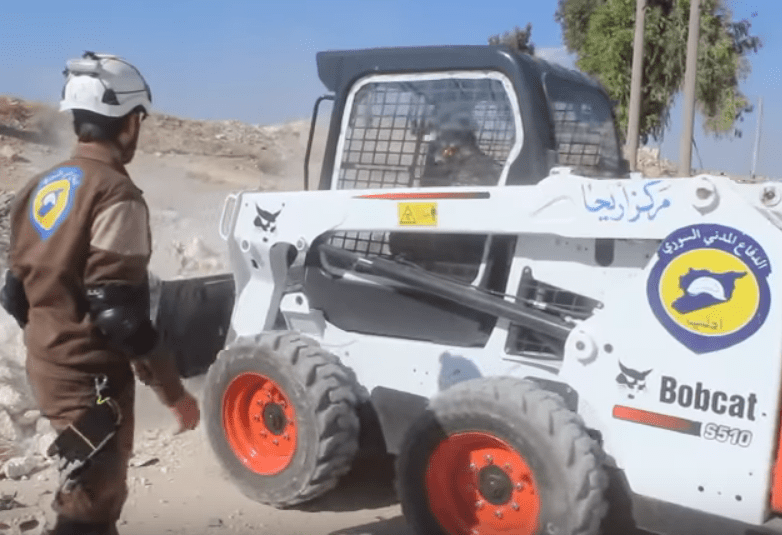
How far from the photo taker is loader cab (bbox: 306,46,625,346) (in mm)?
4594

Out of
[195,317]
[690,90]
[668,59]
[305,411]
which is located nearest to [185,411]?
[305,411]

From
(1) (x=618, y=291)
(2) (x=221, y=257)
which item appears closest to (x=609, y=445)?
(1) (x=618, y=291)

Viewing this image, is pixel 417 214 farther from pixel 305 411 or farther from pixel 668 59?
pixel 668 59

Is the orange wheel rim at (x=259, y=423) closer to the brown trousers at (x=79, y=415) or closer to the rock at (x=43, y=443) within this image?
the rock at (x=43, y=443)

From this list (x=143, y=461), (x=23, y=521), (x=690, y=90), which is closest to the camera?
(x=23, y=521)

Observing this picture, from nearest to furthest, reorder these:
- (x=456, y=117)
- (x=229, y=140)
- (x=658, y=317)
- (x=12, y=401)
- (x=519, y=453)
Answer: (x=658, y=317) → (x=519, y=453) → (x=456, y=117) → (x=12, y=401) → (x=229, y=140)

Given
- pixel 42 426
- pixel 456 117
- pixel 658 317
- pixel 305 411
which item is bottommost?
pixel 42 426

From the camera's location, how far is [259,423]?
5.15 metres

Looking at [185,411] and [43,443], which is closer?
[185,411]

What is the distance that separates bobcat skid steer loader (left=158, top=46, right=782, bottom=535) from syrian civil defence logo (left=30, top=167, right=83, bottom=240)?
1.90 meters

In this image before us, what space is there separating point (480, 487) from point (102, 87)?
2292 mm

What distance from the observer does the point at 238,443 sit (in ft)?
17.1

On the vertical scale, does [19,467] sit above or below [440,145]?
below

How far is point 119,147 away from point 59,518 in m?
1.14
